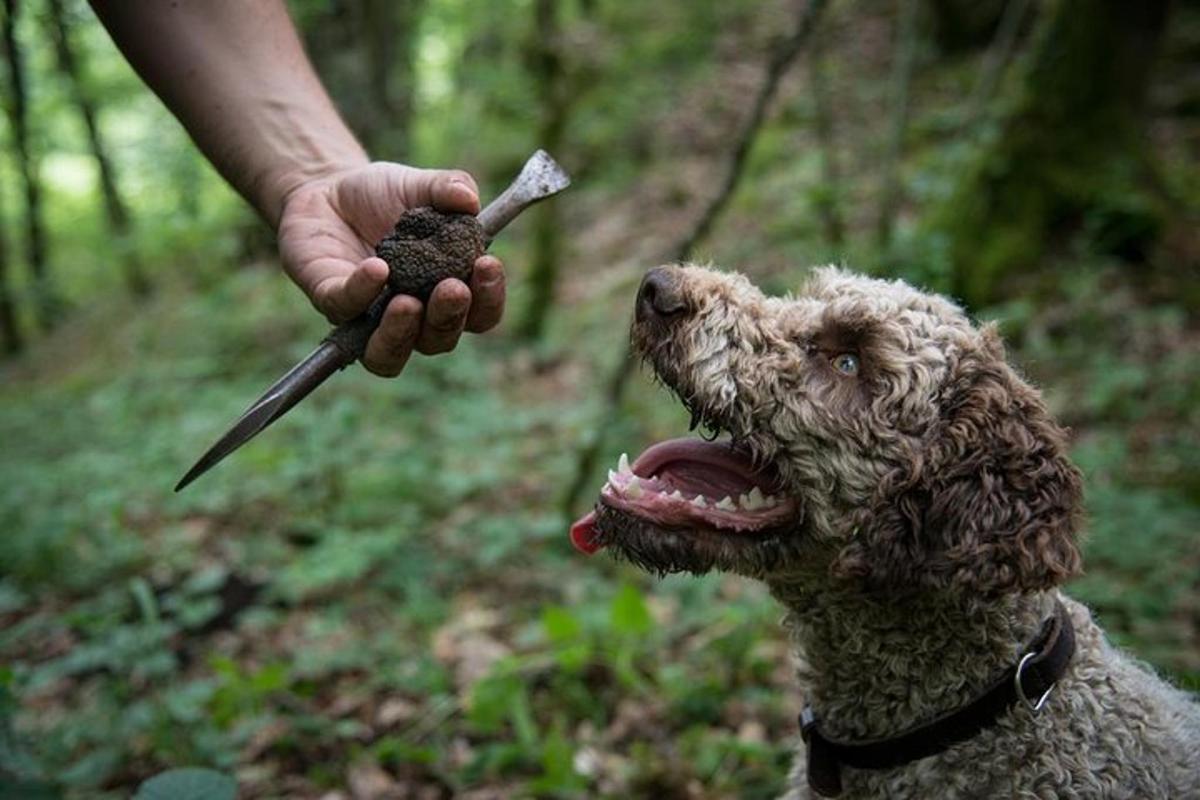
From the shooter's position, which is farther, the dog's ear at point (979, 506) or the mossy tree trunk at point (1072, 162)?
the mossy tree trunk at point (1072, 162)

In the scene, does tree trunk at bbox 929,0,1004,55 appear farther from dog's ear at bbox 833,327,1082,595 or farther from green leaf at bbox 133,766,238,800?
green leaf at bbox 133,766,238,800

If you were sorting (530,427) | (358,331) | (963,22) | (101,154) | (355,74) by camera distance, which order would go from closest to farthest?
(358,331)
(530,427)
(355,74)
(963,22)
(101,154)

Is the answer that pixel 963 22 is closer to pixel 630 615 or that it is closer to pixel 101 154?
pixel 630 615

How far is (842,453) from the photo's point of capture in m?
2.70

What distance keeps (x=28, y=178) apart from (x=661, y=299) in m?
15.6

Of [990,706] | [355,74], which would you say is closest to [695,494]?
[990,706]

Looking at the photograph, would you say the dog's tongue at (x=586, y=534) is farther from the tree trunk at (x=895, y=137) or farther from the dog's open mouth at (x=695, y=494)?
the tree trunk at (x=895, y=137)

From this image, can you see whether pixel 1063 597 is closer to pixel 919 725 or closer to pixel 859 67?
pixel 919 725

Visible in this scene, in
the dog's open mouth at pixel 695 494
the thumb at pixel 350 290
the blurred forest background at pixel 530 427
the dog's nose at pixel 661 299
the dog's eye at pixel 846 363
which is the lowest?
the blurred forest background at pixel 530 427

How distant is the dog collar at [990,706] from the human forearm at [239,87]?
2286mm

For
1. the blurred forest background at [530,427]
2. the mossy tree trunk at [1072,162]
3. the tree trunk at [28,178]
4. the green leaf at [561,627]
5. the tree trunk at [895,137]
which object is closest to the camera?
the blurred forest background at [530,427]

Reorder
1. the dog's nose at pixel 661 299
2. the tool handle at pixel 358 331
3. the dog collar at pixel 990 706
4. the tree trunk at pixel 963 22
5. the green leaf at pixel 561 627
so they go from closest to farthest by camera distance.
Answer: the tool handle at pixel 358 331 → the dog collar at pixel 990 706 → the dog's nose at pixel 661 299 → the green leaf at pixel 561 627 → the tree trunk at pixel 963 22

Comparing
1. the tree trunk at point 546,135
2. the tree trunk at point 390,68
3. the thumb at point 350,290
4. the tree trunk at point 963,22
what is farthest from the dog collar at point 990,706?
the tree trunk at point 963,22

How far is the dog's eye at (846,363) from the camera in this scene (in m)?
2.82
